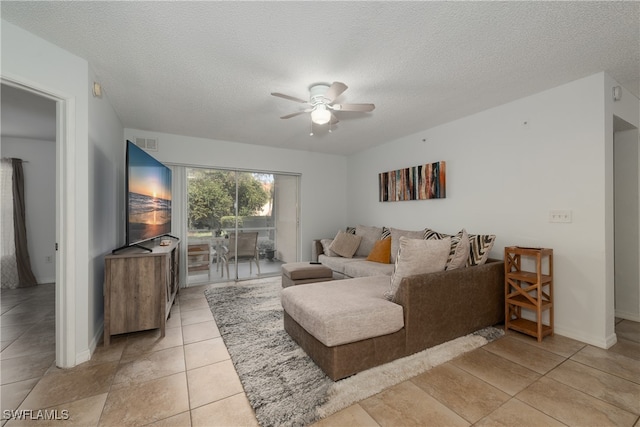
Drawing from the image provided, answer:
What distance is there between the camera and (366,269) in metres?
3.61

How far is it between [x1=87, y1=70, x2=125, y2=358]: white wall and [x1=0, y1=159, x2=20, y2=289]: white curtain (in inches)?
89.2

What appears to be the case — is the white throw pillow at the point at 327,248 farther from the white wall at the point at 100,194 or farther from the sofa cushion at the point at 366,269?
the white wall at the point at 100,194

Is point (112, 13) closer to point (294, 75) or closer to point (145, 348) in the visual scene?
point (294, 75)

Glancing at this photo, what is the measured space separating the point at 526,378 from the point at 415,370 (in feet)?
2.48

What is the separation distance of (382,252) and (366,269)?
0.54 m

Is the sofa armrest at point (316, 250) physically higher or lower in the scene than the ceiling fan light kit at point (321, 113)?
lower

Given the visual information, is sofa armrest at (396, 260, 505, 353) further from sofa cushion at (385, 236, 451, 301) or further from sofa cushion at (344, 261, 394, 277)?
sofa cushion at (344, 261, 394, 277)

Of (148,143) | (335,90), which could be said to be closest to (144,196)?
(148,143)

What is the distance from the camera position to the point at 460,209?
11.4 feet

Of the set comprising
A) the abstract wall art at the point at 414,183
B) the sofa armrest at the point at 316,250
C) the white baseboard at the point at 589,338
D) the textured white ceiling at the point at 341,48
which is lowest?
the white baseboard at the point at 589,338

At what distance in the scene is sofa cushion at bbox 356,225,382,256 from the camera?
4.52m

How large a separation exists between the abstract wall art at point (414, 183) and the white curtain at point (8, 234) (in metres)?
5.84

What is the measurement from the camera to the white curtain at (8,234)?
4027 millimetres

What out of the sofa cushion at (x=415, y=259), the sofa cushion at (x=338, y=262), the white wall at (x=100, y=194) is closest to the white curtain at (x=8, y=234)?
the white wall at (x=100, y=194)
